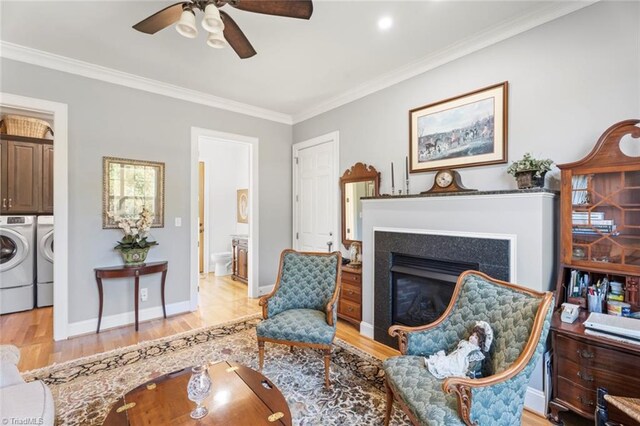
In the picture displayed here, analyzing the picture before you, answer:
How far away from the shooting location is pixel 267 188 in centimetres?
462

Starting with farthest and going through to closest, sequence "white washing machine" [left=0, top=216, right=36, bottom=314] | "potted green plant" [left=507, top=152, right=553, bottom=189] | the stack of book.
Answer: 1. "white washing machine" [left=0, top=216, right=36, bottom=314]
2. "potted green plant" [left=507, top=152, right=553, bottom=189]
3. the stack of book

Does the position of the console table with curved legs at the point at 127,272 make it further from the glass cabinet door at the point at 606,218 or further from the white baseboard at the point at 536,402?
the glass cabinet door at the point at 606,218

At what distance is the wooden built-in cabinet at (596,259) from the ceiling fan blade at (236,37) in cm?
236

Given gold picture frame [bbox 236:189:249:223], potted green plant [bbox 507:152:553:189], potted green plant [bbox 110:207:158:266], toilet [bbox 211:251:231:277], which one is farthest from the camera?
gold picture frame [bbox 236:189:249:223]

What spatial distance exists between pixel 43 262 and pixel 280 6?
475cm

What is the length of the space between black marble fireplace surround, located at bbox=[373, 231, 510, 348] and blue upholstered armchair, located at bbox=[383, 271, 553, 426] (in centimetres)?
37

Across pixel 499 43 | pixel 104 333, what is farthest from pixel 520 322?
pixel 104 333

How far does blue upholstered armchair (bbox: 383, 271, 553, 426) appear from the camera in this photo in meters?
1.33

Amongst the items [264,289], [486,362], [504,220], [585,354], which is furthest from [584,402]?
[264,289]

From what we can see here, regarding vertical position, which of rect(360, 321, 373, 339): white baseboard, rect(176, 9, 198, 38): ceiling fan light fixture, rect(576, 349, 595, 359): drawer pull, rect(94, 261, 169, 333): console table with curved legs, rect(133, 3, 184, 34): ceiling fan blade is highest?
rect(133, 3, 184, 34): ceiling fan blade

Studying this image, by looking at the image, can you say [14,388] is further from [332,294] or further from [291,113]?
[291,113]

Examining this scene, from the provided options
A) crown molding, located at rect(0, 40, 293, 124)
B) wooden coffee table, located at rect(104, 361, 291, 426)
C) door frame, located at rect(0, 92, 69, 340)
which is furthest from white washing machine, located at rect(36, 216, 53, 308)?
wooden coffee table, located at rect(104, 361, 291, 426)

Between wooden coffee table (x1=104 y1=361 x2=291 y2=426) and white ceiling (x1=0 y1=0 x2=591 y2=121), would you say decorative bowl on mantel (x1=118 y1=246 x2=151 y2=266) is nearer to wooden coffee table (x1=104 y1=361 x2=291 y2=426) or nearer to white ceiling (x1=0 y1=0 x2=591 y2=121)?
white ceiling (x1=0 y1=0 x2=591 y2=121)

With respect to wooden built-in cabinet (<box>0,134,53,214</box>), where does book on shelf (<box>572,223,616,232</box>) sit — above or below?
below
